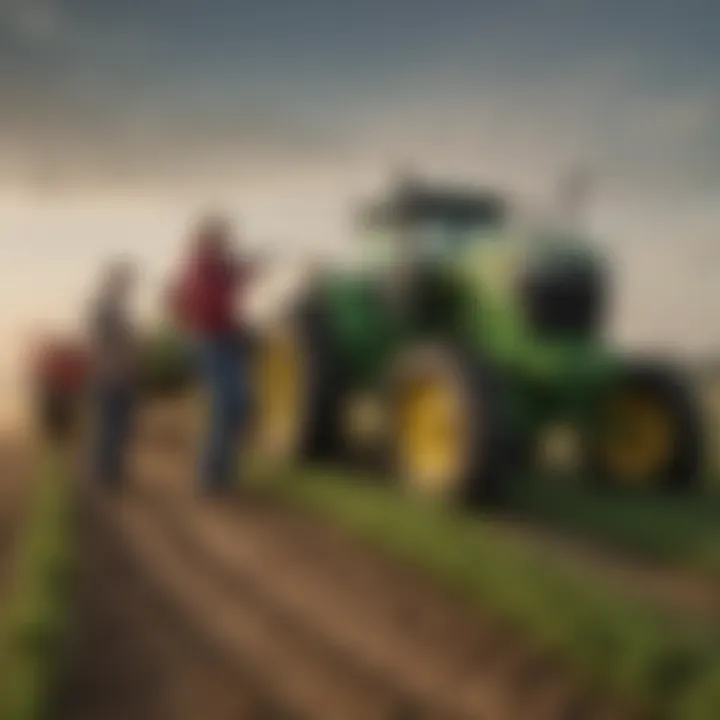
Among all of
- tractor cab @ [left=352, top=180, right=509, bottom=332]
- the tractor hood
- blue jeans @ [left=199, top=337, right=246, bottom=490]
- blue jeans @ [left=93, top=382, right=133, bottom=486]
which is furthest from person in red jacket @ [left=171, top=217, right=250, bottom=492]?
the tractor hood

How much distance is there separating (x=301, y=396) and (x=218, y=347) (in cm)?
39

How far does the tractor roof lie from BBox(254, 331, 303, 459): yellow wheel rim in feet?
1.34

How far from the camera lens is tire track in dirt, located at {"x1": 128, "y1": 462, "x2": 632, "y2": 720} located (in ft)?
3.46

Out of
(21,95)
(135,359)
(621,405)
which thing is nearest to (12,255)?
(21,95)

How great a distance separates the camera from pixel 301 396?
6.31ft

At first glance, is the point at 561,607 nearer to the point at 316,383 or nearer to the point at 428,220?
the point at 428,220

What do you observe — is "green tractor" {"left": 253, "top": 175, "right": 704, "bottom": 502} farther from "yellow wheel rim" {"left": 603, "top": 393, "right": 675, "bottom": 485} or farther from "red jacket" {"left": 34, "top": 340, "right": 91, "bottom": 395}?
"red jacket" {"left": 34, "top": 340, "right": 91, "bottom": 395}

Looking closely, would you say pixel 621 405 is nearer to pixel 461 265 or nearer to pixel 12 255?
pixel 461 265

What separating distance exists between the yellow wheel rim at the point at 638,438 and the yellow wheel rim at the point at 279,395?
19.5 inches

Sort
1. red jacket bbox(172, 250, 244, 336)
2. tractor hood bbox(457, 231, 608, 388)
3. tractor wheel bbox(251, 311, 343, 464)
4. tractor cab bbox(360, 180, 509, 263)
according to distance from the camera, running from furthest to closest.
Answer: tractor wheel bbox(251, 311, 343, 464) < tractor hood bbox(457, 231, 608, 388) < tractor cab bbox(360, 180, 509, 263) < red jacket bbox(172, 250, 244, 336)

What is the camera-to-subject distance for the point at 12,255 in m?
1.21

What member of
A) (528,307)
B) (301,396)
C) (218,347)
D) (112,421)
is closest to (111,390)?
(112,421)

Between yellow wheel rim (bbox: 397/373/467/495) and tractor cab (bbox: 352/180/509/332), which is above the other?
tractor cab (bbox: 352/180/509/332)

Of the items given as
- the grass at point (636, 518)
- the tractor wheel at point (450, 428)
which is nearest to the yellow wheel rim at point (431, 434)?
the tractor wheel at point (450, 428)
